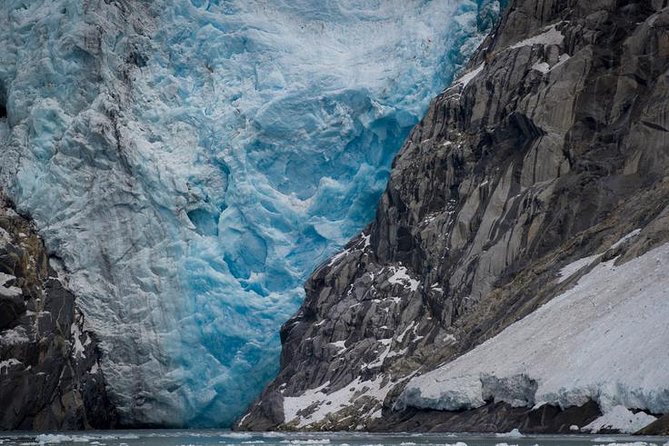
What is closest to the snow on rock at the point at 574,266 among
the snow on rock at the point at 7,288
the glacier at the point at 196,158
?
the glacier at the point at 196,158

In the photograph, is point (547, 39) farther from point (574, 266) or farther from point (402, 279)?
point (574, 266)

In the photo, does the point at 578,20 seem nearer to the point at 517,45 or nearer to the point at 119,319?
the point at 517,45

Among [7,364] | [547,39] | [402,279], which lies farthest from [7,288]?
[547,39]

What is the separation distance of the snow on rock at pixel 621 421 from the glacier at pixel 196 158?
3286cm

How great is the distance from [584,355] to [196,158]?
117 feet

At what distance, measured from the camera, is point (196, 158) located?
62062mm

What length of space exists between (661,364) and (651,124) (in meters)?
20.9

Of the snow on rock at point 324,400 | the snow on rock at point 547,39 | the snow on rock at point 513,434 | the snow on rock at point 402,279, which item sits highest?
the snow on rock at point 547,39

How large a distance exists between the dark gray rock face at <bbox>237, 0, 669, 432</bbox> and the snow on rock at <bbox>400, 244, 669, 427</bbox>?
150cm

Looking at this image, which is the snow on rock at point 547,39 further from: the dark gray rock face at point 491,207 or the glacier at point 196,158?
the glacier at point 196,158

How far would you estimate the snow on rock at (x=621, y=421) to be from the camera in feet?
87.4

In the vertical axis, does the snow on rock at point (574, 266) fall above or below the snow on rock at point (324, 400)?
above

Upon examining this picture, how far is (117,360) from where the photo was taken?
59219mm

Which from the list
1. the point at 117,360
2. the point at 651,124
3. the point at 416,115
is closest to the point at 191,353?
the point at 117,360
